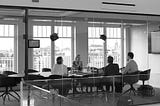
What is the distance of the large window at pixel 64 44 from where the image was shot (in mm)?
6609

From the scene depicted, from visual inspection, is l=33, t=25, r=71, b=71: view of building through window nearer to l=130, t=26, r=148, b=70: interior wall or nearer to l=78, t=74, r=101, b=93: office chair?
l=78, t=74, r=101, b=93: office chair

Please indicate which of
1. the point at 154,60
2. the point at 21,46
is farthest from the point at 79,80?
the point at 154,60

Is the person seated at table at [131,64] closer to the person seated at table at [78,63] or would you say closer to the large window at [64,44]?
the person seated at table at [78,63]

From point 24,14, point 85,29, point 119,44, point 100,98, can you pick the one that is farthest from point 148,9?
point 24,14

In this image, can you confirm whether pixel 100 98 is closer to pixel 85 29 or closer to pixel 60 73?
pixel 60 73

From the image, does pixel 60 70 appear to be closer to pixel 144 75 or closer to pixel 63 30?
pixel 63 30

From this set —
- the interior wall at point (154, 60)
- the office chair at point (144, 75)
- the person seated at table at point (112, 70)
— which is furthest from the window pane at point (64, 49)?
the interior wall at point (154, 60)

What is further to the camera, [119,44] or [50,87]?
[119,44]

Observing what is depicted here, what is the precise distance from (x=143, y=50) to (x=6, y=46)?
11.7 ft

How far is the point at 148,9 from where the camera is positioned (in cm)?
745

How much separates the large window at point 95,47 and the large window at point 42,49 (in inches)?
40.8

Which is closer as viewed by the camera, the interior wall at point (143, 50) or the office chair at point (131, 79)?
the office chair at point (131, 79)

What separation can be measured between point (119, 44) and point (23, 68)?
8.48 ft

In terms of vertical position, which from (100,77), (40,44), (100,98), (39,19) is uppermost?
(39,19)
